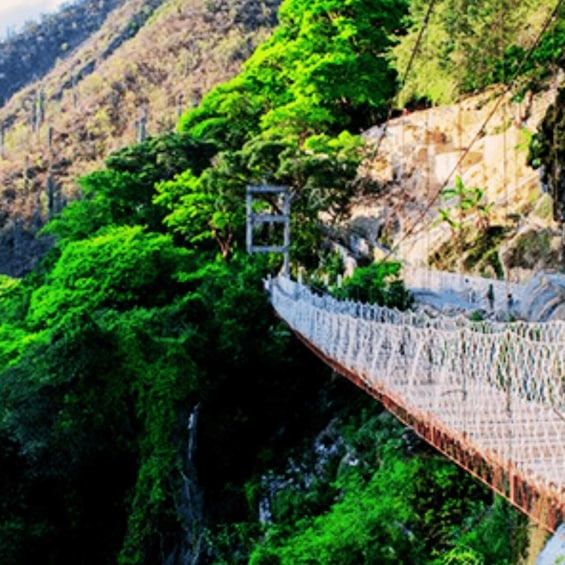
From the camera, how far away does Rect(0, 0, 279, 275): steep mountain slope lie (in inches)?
1391

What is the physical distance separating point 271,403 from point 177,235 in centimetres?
767

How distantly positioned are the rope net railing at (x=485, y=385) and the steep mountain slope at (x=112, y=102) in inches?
1126

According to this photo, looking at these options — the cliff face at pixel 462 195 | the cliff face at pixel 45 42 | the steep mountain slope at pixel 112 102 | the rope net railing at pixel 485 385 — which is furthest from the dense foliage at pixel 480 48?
the cliff face at pixel 45 42

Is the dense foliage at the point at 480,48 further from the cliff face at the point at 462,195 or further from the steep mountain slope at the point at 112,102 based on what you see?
the steep mountain slope at the point at 112,102

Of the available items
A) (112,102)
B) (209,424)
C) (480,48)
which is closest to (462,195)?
(480,48)

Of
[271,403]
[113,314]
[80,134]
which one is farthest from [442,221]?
[80,134]

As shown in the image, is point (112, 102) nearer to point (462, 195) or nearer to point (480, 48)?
point (480, 48)

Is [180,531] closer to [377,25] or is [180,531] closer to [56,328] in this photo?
[56,328]

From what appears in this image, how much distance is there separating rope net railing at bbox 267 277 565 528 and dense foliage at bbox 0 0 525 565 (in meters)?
1.37

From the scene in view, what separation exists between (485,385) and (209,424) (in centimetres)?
673

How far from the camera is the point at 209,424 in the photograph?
11.1 meters

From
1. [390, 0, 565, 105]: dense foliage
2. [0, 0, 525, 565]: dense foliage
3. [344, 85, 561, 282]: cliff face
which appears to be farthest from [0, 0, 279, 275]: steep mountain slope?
[0, 0, 525, 565]: dense foliage

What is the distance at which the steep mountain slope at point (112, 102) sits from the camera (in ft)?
116

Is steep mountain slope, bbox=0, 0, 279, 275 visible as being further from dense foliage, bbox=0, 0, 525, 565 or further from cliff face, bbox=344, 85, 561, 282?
dense foliage, bbox=0, 0, 525, 565
